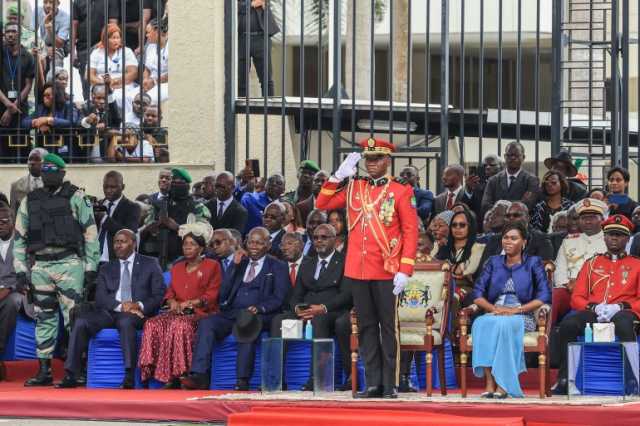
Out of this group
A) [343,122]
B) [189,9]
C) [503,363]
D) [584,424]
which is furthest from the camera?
[343,122]

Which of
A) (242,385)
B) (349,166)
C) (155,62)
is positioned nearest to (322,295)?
(242,385)

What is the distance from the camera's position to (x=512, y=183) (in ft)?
52.4

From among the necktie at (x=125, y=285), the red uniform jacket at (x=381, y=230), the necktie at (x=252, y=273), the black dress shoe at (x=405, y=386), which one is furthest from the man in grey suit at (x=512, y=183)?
the necktie at (x=125, y=285)

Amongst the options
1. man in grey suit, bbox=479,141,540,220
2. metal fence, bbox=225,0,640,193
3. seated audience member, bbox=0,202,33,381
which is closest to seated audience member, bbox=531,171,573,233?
man in grey suit, bbox=479,141,540,220

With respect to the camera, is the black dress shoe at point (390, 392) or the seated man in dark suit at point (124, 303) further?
the seated man in dark suit at point (124, 303)

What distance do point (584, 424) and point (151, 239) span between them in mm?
5748

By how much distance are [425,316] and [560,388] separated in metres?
1.17

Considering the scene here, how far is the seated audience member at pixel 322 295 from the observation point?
44.8ft

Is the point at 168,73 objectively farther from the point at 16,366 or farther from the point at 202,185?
the point at 16,366

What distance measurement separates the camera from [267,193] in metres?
17.3

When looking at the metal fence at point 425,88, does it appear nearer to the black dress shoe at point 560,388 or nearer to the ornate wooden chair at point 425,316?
the ornate wooden chair at point 425,316

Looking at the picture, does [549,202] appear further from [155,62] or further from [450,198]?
[155,62]

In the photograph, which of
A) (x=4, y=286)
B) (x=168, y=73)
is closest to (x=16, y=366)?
(x=4, y=286)

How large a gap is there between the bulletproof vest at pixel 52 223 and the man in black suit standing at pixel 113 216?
4.40 ft
